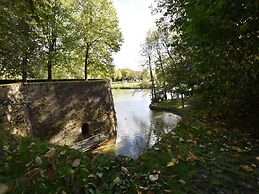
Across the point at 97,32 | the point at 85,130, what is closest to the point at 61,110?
the point at 85,130

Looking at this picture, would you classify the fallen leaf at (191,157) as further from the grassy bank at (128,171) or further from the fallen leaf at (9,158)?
the fallen leaf at (9,158)

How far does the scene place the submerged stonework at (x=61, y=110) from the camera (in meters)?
12.6

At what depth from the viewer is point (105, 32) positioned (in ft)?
81.5

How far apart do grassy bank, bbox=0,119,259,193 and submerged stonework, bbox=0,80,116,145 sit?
8.37 meters

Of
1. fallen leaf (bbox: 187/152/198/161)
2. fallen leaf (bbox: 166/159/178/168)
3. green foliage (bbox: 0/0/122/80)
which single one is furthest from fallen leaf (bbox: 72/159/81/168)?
green foliage (bbox: 0/0/122/80)

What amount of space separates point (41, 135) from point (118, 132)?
363 inches

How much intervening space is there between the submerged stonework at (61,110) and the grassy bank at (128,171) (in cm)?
837

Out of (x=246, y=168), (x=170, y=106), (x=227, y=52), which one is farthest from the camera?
(x=170, y=106)

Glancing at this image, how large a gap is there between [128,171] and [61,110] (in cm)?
1314

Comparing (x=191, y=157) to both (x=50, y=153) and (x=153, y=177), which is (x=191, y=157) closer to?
(x=153, y=177)

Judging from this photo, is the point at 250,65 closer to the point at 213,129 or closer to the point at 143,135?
the point at 213,129

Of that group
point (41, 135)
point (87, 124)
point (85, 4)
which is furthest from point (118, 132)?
point (85, 4)

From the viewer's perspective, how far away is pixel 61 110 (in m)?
15.7

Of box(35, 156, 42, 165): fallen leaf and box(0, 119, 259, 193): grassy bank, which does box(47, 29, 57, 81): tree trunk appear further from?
box(35, 156, 42, 165): fallen leaf
